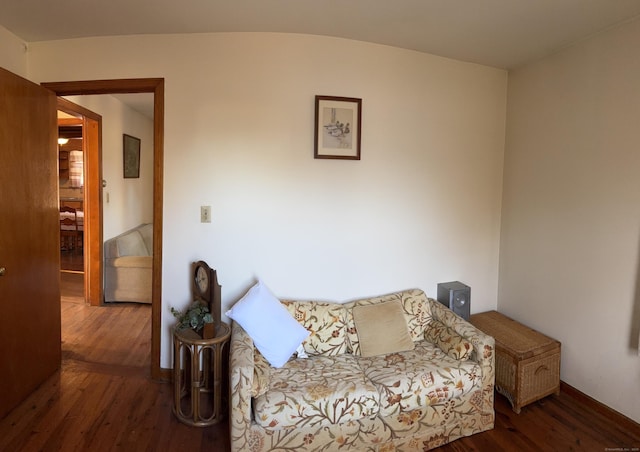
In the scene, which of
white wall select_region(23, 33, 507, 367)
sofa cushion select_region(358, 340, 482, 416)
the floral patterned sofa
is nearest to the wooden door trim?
white wall select_region(23, 33, 507, 367)

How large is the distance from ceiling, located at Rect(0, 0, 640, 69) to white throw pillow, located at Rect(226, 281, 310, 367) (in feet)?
5.42

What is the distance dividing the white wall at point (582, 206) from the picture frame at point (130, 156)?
429cm

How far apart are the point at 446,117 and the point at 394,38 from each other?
0.71 meters

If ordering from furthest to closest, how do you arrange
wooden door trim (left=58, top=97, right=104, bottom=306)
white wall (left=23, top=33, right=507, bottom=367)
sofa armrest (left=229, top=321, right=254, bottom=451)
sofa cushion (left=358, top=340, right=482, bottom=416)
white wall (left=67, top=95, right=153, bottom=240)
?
white wall (left=67, top=95, right=153, bottom=240), wooden door trim (left=58, top=97, right=104, bottom=306), white wall (left=23, top=33, right=507, bottom=367), sofa cushion (left=358, top=340, right=482, bottom=416), sofa armrest (left=229, top=321, right=254, bottom=451)

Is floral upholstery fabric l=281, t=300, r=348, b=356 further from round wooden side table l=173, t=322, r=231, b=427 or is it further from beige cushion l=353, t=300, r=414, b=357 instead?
round wooden side table l=173, t=322, r=231, b=427

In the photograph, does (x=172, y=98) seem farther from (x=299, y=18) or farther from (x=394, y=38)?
(x=394, y=38)

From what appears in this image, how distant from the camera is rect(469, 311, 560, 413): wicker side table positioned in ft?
7.35

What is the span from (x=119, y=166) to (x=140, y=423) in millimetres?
3276

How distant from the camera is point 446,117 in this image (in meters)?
2.69

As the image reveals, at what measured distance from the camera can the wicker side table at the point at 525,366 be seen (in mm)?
2240

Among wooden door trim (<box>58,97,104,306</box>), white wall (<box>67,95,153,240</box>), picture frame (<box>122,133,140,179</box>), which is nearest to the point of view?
wooden door trim (<box>58,97,104,306</box>)

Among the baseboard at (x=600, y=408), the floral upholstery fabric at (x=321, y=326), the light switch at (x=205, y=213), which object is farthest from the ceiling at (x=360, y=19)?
the baseboard at (x=600, y=408)

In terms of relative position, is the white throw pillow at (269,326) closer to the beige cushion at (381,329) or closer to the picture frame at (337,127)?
the beige cushion at (381,329)

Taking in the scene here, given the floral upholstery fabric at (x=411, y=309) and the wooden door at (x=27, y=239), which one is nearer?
the wooden door at (x=27, y=239)
